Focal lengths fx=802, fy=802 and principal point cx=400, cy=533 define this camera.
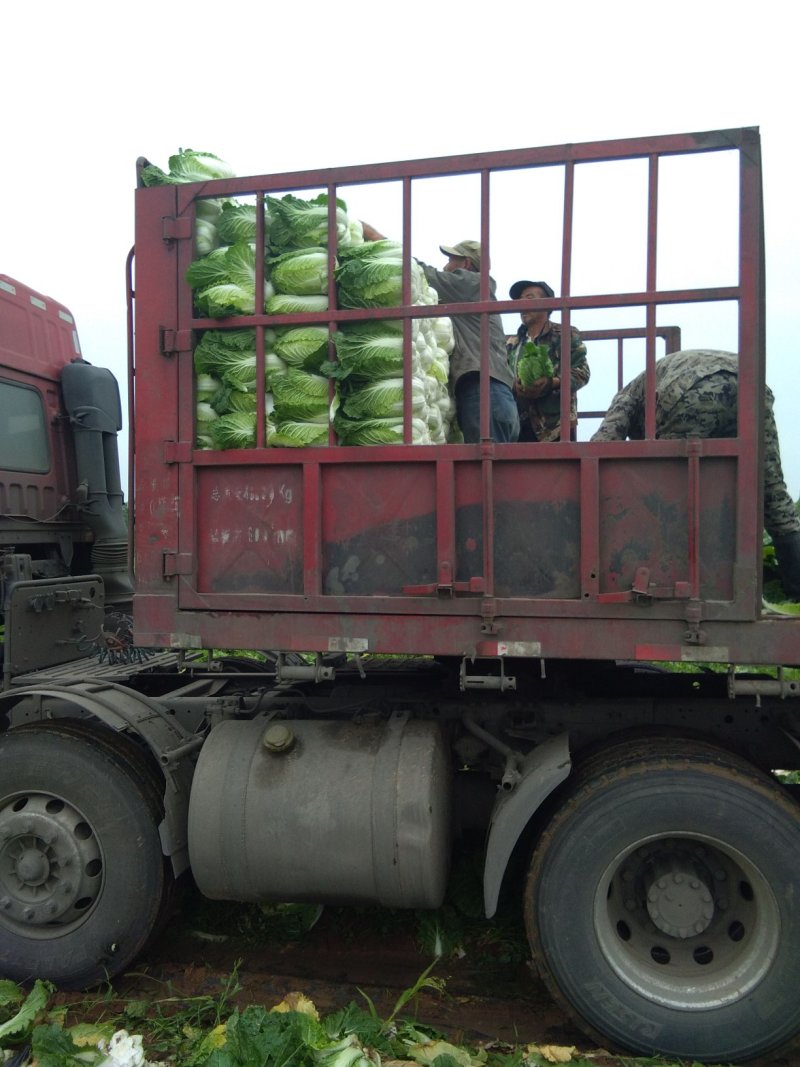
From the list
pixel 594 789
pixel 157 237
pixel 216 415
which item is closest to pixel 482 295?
pixel 216 415

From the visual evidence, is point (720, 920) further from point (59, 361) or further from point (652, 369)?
point (59, 361)

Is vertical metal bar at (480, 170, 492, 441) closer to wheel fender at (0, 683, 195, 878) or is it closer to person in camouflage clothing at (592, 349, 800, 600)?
person in camouflage clothing at (592, 349, 800, 600)

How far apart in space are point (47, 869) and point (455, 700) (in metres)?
2.07

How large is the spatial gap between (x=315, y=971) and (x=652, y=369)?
325cm

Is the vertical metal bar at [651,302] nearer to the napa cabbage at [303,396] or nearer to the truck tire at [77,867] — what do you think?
the napa cabbage at [303,396]

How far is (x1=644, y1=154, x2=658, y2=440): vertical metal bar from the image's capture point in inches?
120

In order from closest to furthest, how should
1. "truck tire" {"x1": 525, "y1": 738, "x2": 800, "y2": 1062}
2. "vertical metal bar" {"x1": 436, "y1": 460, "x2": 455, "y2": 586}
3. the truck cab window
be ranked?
1. "truck tire" {"x1": 525, "y1": 738, "x2": 800, "y2": 1062}
2. "vertical metal bar" {"x1": 436, "y1": 460, "x2": 455, "y2": 586}
3. the truck cab window

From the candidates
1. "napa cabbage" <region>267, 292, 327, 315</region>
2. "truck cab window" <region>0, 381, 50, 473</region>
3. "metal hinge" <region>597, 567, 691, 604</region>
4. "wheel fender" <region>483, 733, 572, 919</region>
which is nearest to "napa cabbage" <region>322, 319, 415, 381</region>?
"napa cabbage" <region>267, 292, 327, 315</region>

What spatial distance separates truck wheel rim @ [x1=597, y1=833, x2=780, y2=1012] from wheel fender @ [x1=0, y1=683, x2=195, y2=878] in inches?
73.9

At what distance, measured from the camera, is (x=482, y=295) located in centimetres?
323

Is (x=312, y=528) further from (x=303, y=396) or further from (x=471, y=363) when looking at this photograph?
(x=471, y=363)

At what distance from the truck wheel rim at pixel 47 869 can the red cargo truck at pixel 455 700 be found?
0.01 metres

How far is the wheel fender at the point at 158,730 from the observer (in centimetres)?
369

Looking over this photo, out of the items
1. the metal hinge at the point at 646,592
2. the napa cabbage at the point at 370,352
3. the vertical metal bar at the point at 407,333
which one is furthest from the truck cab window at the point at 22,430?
the metal hinge at the point at 646,592
